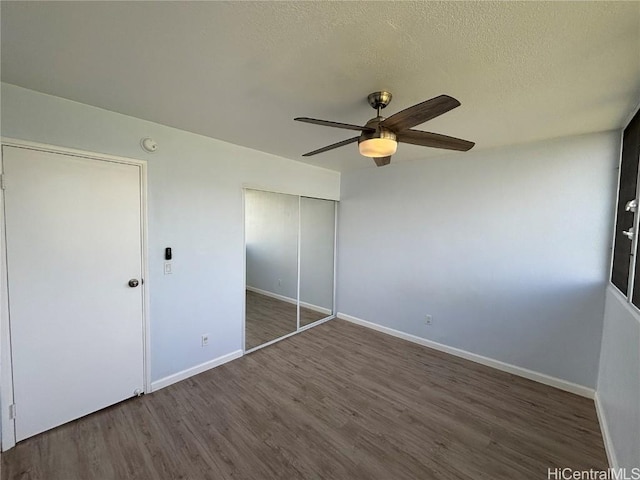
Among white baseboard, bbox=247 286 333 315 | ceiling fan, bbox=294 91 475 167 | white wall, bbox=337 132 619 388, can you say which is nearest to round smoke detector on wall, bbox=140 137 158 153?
ceiling fan, bbox=294 91 475 167

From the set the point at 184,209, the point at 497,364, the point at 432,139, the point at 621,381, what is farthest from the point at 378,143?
the point at 497,364

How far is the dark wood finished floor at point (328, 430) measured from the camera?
1.69 m

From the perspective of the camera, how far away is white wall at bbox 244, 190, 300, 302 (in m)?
3.16

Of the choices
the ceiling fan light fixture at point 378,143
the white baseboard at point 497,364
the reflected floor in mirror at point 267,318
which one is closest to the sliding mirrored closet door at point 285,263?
the reflected floor in mirror at point 267,318

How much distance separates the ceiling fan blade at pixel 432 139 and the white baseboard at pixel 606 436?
2167 millimetres

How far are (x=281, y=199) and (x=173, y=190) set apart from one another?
4.36 feet

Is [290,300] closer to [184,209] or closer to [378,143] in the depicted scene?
[184,209]

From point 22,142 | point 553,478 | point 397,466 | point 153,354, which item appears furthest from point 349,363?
point 22,142

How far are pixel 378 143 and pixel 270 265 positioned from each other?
2362 millimetres

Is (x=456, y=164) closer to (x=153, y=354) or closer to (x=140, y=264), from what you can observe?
(x=140, y=264)

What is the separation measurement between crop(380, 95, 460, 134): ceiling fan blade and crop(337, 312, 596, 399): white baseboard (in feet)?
9.13

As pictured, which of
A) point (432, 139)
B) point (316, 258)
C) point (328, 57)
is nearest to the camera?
point (328, 57)

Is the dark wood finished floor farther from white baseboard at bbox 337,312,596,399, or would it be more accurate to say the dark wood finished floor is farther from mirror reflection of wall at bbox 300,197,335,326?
mirror reflection of wall at bbox 300,197,335,326

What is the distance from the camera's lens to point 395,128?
5.20 feet
